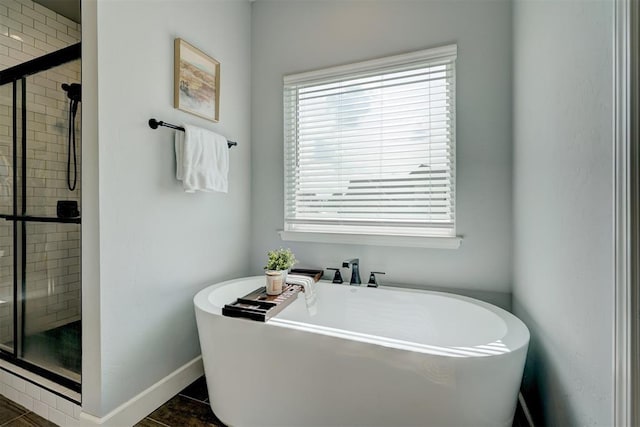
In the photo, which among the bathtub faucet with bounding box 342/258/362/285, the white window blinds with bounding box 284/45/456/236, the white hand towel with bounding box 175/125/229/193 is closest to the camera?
the white hand towel with bounding box 175/125/229/193

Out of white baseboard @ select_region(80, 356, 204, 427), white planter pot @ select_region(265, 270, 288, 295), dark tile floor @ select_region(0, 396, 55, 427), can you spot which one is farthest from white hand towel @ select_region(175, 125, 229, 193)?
dark tile floor @ select_region(0, 396, 55, 427)

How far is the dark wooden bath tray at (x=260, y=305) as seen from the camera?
1.54 m

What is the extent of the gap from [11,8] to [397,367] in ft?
11.1

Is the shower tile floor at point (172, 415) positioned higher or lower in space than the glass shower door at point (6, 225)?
lower

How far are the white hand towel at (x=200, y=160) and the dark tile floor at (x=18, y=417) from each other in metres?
1.46

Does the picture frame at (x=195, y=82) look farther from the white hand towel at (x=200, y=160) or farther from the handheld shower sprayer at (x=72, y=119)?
the handheld shower sprayer at (x=72, y=119)

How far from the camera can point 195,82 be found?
6.66 ft

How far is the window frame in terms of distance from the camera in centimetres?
205

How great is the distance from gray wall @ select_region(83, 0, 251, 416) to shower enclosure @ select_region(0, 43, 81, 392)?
29 centimetres

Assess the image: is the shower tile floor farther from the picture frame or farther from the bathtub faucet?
the picture frame

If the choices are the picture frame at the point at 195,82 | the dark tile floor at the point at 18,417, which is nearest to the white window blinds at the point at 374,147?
the picture frame at the point at 195,82

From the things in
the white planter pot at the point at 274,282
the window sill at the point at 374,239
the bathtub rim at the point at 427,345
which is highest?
the window sill at the point at 374,239

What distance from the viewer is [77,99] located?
170cm

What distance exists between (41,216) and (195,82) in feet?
4.03
